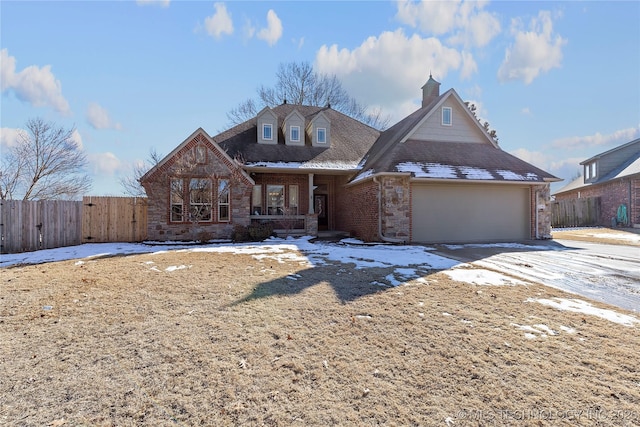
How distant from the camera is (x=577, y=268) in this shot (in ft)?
23.6

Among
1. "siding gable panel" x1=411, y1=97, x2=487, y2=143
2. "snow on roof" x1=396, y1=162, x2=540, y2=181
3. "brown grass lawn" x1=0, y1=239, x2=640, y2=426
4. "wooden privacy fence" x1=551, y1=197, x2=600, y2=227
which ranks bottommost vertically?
"brown grass lawn" x1=0, y1=239, x2=640, y2=426

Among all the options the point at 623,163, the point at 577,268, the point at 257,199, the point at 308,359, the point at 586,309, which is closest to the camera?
the point at 308,359

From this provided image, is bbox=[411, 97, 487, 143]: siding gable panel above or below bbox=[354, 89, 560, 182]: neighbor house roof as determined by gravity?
above

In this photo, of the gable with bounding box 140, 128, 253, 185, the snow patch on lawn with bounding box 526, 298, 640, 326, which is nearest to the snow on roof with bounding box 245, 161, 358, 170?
the gable with bounding box 140, 128, 253, 185

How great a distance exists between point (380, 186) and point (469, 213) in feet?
13.2

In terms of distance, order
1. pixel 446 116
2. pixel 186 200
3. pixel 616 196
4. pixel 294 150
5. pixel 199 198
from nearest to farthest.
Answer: pixel 186 200
pixel 199 198
pixel 446 116
pixel 294 150
pixel 616 196

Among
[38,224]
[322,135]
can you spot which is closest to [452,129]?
[322,135]

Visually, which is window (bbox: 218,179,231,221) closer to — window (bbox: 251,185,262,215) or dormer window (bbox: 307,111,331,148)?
window (bbox: 251,185,262,215)

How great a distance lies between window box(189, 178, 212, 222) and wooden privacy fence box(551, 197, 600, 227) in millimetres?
22686

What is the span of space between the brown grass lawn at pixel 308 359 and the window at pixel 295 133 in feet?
39.9

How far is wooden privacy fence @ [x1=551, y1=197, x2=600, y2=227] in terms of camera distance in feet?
70.2

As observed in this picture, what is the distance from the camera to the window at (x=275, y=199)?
15.8 metres

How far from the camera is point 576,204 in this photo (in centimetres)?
2159

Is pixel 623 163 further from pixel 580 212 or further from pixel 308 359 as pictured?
pixel 308 359
